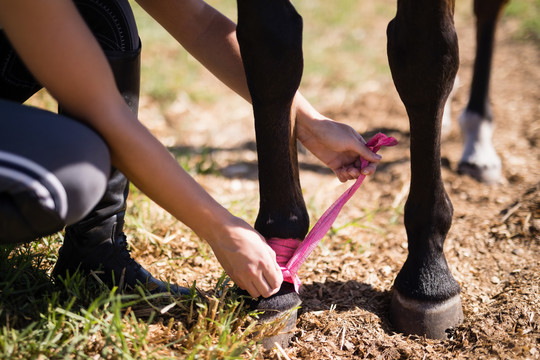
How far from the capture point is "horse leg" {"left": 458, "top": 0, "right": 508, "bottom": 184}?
94.0 inches

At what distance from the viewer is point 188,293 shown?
140 centimetres

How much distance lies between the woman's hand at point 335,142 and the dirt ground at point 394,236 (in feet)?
1.22

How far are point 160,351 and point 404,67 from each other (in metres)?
0.86

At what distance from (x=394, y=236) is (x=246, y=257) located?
95 cm

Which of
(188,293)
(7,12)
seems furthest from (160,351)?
(7,12)

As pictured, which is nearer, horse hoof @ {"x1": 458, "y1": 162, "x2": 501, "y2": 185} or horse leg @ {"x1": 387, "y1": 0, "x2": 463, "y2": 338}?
horse leg @ {"x1": 387, "y1": 0, "x2": 463, "y2": 338}

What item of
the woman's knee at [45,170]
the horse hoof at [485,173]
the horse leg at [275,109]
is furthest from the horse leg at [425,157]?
the horse hoof at [485,173]

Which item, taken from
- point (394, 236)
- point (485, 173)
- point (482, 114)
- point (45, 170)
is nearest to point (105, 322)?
point (45, 170)

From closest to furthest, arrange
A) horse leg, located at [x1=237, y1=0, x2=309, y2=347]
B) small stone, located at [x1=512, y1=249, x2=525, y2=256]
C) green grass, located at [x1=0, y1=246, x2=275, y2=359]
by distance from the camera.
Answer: green grass, located at [x1=0, y1=246, x2=275, y2=359] → horse leg, located at [x1=237, y1=0, x2=309, y2=347] → small stone, located at [x1=512, y1=249, x2=525, y2=256]

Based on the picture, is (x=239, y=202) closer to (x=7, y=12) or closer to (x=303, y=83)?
(x=7, y=12)

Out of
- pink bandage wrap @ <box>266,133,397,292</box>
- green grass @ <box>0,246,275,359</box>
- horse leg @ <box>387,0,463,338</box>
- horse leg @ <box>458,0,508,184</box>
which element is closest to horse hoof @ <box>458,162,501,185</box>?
horse leg @ <box>458,0,508,184</box>

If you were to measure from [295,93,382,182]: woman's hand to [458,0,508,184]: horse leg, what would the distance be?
3.89 ft

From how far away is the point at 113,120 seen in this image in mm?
1057

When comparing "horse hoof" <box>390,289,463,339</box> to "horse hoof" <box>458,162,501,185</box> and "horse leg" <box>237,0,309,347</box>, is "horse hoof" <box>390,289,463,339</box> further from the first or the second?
"horse hoof" <box>458,162,501,185</box>
